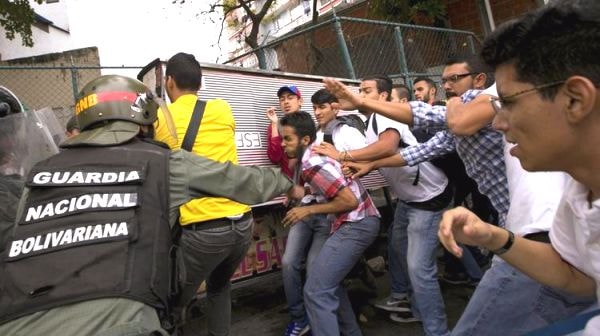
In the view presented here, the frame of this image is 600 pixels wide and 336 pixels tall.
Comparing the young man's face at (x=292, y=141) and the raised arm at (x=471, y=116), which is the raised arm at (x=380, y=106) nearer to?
the raised arm at (x=471, y=116)

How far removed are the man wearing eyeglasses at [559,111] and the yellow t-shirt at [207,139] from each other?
169 cm

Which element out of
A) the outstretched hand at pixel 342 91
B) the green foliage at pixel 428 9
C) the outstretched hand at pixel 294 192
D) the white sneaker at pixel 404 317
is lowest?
the white sneaker at pixel 404 317

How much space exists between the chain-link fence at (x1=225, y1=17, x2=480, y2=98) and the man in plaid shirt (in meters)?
3.65

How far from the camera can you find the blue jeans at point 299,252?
362 centimetres

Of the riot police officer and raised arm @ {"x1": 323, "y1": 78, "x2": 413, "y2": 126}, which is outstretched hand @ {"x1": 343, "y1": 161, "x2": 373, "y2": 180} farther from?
the riot police officer

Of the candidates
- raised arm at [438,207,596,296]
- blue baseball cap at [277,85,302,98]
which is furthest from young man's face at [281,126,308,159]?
raised arm at [438,207,596,296]

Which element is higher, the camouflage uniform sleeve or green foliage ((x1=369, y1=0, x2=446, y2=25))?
green foliage ((x1=369, y1=0, x2=446, y2=25))

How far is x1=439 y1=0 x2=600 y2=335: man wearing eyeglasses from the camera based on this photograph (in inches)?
44.9

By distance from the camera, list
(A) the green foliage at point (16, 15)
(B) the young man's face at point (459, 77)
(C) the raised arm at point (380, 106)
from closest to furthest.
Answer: (C) the raised arm at point (380, 106) → (B) the young man's face at point (459, 77) → (A) the green foliage at point (16, 15)

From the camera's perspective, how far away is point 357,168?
327 centimetres

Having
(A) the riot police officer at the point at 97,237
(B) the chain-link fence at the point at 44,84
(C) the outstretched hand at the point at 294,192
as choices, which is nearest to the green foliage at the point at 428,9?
(B) the chain-link fence at the point at 44,84

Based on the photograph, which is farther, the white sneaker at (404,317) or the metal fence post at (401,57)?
the metal fence post at (401,57)

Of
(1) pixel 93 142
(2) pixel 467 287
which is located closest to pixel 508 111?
(1) pixel 93 142

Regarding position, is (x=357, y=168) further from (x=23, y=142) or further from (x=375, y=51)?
(x=375, y=51)
